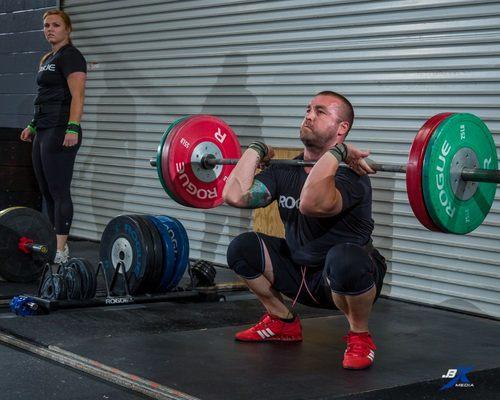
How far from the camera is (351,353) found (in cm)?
280

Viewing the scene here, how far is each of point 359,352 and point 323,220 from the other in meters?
0.46

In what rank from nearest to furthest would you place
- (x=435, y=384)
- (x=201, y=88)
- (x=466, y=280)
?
(x=435, y=384) < (x=466, y=280) < (x=201, y=88)

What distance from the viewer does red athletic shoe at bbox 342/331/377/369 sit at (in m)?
2.77

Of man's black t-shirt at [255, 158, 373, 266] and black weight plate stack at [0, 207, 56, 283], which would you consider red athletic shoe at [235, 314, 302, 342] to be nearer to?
man's black t-shirt at [255, 158, 373, 266]

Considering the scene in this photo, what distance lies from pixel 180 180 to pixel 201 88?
5.17 ft

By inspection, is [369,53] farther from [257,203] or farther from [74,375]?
[74,375]

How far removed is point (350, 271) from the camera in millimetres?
2738

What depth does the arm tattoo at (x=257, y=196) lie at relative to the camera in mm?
3064

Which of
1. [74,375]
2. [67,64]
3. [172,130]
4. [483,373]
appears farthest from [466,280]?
[67,64]

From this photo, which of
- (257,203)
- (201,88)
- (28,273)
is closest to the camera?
(257,203)

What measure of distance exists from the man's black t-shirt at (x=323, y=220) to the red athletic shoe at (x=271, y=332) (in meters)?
0.25

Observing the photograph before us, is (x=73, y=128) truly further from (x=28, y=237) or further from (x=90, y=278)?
(x=90, y=278)

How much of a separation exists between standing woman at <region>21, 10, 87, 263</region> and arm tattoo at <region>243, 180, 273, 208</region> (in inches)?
67.6

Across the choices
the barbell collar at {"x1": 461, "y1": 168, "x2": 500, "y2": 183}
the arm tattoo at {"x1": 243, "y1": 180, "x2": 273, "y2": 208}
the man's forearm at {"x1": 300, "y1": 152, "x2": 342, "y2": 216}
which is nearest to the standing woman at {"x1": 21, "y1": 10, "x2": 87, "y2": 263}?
the arm tattoo at {"x1": 243, "y1": 180, "x2": 273, "y2": 208}
